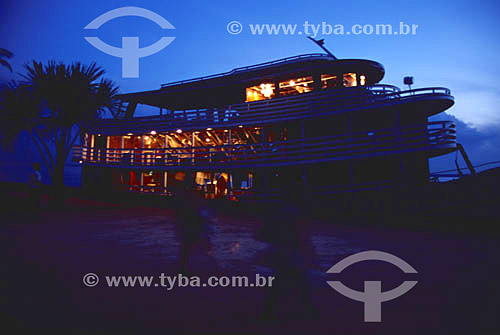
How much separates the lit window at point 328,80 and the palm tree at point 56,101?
1623 centimetres

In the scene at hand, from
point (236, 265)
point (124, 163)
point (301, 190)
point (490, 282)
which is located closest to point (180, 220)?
point (236, 265)

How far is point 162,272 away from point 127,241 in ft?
11.5

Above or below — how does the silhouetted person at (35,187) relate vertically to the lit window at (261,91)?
below

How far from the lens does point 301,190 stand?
13.1ft

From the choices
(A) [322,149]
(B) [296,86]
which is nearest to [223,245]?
(A) [322,149]

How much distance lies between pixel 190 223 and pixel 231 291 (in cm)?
137

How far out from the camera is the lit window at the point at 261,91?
20.3 meters

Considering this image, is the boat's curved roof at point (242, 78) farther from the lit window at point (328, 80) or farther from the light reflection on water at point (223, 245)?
the light reflection on water at point (223, 245)

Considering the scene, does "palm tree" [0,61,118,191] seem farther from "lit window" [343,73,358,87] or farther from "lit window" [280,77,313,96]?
"lit window" [343,73,358,87]

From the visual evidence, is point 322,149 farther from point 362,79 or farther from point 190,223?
point 190,223

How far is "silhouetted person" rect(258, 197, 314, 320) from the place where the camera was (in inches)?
143

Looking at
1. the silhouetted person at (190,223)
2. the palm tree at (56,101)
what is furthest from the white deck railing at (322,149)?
the silhouetted person at (190,223)

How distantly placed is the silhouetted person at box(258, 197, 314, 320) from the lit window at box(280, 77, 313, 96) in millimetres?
16597

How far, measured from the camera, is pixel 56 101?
20.0 meters
